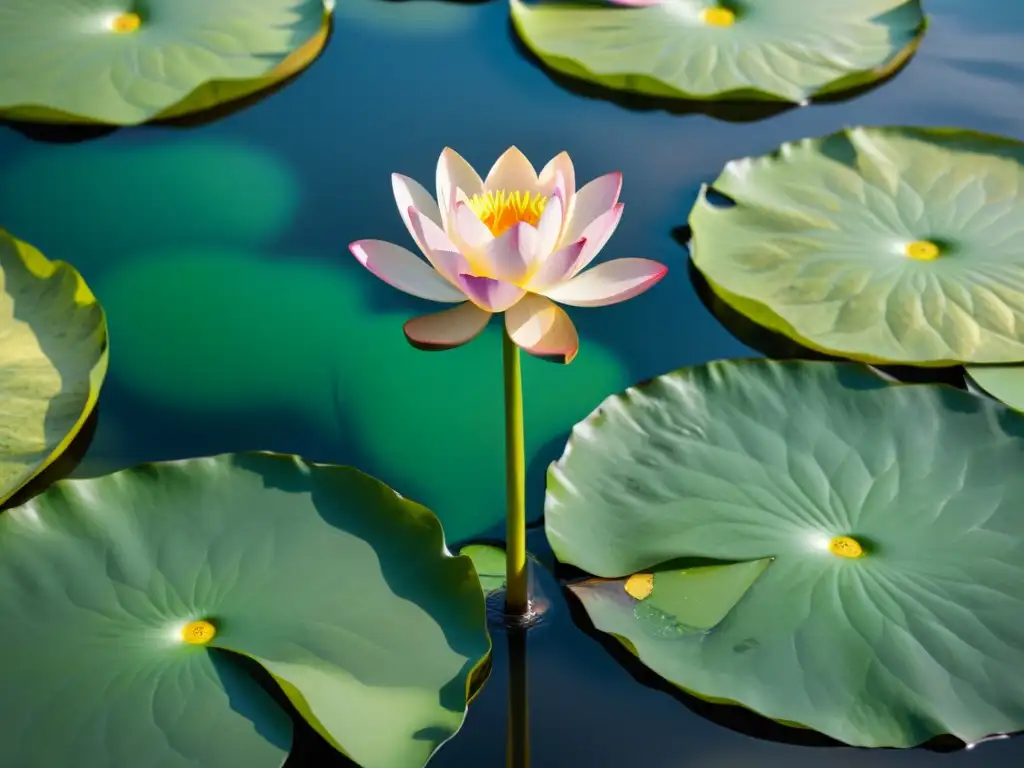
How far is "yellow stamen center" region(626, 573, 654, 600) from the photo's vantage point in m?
1.25

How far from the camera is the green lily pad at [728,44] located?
2168 mm

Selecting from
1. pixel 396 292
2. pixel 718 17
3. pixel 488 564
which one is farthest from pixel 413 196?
pixel 718 17

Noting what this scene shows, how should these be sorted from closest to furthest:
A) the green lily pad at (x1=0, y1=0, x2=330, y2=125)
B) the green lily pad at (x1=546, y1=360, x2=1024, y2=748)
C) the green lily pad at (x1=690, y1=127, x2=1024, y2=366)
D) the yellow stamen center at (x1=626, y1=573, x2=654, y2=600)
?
the green lily pad at (x1=546, y1=360, x2=1024, y2=748) → the yellow stamen center at (x1=626, y1=573, x2=654, y2=600) → the green lily pad at (x1=690, y1=127, x2=1024, y2=366) → the green lily pad at (x1=0, y1=0, x2=330, y2=125)

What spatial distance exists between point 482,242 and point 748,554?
495mm

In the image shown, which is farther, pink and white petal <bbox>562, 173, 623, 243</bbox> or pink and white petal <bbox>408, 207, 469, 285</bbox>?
pink and white petal <bbox>562, 173, 623, 243</bbox>

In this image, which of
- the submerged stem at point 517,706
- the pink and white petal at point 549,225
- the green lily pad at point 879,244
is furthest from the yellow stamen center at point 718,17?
the submerged stem at point 517,706

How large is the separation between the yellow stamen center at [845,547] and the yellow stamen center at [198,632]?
70 centimetres

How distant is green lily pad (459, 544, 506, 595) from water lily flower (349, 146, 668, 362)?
34 cm

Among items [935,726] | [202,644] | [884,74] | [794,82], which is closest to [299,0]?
[794,82]

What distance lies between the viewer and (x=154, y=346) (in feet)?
5.42

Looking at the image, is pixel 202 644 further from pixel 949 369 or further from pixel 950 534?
pixel 949 369

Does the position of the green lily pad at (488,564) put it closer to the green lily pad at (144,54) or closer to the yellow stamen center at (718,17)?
the green lily pad at (144,54)

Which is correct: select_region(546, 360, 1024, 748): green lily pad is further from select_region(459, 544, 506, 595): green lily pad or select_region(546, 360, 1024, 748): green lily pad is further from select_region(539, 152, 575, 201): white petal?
select_region(539, 152, 575, 201): white petal

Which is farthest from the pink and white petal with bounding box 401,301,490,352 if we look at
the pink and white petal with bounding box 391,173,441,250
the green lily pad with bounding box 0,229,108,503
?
the green lily pad with bounding box 0,229,108,503
